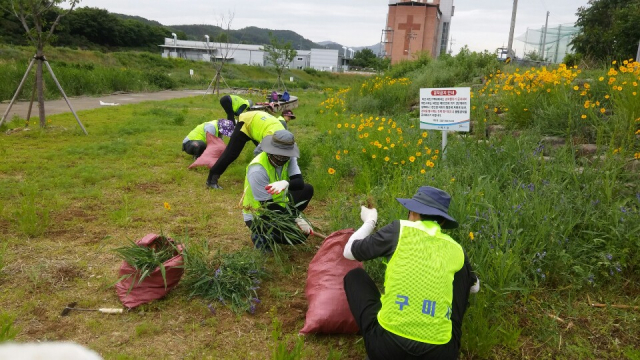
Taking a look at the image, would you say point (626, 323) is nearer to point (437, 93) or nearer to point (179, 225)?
point (437, 93)

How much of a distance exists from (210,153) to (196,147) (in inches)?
19.1

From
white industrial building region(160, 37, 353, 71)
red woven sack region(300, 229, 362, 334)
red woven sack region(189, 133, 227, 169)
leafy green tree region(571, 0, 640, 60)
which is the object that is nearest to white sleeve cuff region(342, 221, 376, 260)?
red woven sack region(300, 229, 362, 334)

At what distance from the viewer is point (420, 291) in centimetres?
193

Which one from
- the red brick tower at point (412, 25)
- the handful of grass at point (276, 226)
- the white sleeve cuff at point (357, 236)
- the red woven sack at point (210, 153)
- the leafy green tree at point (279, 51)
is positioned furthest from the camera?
the red brick tower at point (412, 25)

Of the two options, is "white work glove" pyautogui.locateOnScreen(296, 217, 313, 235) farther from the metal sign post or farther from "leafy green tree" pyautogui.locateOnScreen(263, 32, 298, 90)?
"leafy green tree" pyautogui.locateOnScreen(263, 32, 298, 90)

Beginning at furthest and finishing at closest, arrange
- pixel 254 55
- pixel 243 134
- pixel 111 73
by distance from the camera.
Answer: pixel 254 55 → pixel 111 73 → pixel 243 134

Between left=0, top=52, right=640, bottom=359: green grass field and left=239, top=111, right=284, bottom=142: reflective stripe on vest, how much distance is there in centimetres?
78

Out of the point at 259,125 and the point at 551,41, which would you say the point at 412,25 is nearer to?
the point at 551,41

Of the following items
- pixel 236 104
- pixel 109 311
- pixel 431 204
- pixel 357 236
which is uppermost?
pixel 236 104

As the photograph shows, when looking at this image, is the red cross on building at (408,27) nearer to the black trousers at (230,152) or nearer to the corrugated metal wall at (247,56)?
the corrugated metal wall at (247,56)

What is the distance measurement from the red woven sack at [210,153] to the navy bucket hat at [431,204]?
173 inches

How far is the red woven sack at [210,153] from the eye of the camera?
6176 millimetres

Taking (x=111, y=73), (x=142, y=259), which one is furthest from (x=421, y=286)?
(x=111, y=73)

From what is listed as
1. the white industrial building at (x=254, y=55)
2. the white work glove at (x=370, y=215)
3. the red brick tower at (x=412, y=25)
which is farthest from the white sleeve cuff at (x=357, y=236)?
the white industrial building at (x=254, y=55)
